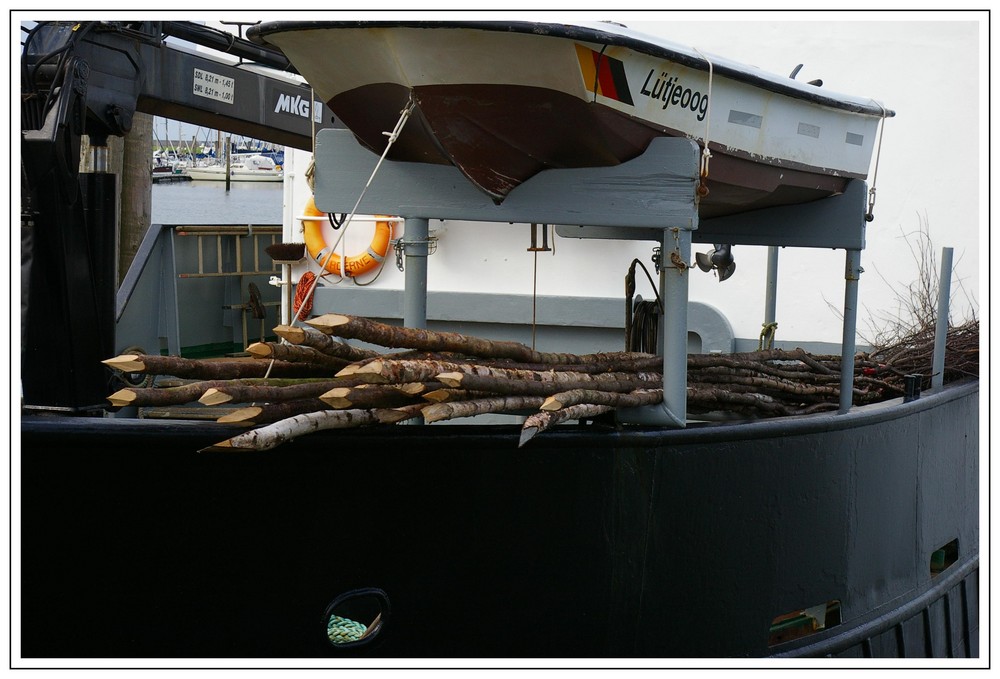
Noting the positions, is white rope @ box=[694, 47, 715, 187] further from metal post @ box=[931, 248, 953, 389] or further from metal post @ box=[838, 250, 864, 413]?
metal post @ box=[931, 248, 953, 389]

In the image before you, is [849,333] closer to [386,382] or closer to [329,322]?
[386,382]

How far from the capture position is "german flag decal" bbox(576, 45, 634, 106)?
371 centimetres

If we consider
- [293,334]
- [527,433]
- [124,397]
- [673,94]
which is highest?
[673,94]

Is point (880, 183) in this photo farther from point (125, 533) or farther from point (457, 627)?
point (125, 533)

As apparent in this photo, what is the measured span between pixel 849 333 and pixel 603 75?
7.64 feet

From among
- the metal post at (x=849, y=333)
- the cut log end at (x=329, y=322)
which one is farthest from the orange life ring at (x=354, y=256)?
the cut log end at (x=329, y=322)

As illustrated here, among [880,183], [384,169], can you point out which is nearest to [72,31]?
[384,169]

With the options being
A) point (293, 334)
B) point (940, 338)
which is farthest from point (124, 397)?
point (940, 338)

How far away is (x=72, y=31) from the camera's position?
511 centimetres

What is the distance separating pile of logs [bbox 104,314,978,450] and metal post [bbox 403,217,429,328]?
25 centimetres

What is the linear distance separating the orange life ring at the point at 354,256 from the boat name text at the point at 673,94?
6004 millimetres

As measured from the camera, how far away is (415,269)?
4.31 meters

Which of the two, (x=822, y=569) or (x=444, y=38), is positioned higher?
(x=444, y=38)

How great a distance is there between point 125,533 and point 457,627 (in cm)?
135
